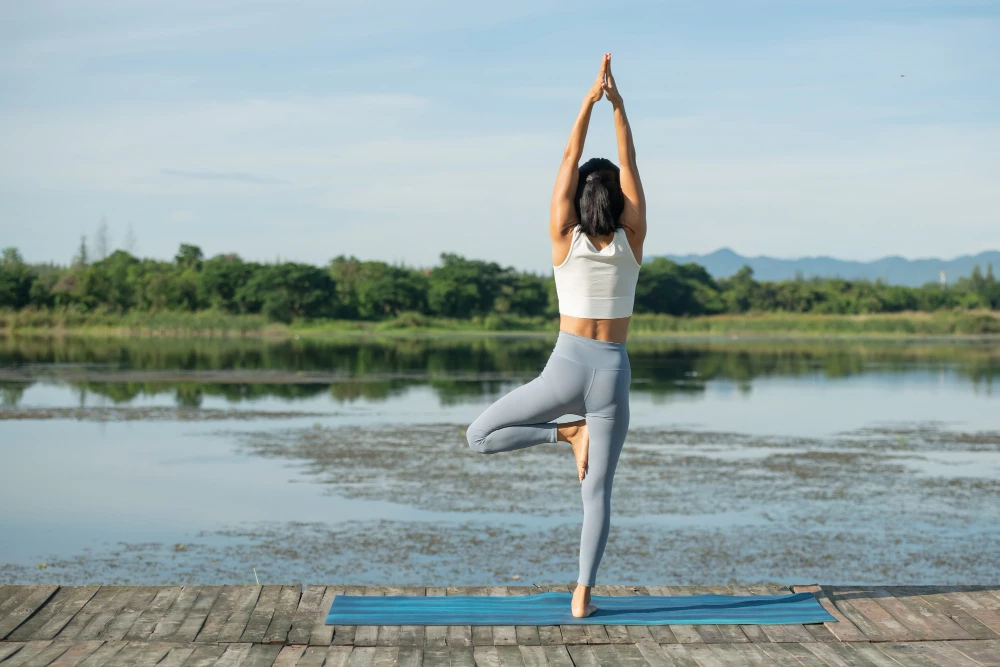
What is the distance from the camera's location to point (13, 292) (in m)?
57.3

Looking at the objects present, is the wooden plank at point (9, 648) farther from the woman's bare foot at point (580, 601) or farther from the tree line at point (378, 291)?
the tree line at point (378, 291)

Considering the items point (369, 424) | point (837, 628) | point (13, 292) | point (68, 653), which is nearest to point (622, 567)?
point (837, 628)

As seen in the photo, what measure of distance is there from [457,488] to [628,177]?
7.32 metres

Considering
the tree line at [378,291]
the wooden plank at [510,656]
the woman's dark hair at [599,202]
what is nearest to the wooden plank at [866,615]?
the wooden plank at [510,656]

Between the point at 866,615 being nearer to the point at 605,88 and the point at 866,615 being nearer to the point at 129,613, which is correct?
the point at 605,88

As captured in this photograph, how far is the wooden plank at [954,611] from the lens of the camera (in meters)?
4.13

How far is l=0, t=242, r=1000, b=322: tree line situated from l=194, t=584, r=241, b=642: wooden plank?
185ft

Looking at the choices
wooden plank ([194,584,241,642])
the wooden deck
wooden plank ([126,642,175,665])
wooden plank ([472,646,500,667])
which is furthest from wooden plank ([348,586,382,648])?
wooden plank ([126,642,175,665])

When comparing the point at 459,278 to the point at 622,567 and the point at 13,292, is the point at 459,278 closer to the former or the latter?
the point at 13,292

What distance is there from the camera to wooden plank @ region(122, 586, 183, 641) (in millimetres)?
4051

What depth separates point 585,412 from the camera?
4203 millimetres

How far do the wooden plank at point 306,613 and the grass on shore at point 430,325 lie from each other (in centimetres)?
5001

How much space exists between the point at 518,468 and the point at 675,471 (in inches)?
70.1

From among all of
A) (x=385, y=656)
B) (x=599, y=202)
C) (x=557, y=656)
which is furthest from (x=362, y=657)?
(x=599, y=202)
